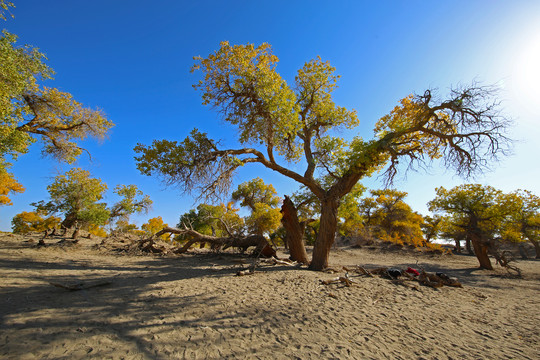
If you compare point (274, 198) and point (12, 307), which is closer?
point (12, 307)

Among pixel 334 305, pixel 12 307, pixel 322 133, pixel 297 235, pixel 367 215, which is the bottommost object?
pixel 334 305

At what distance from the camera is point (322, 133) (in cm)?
1229

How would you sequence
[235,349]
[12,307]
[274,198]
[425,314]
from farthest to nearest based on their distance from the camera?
[274,198] → [425,314] → [12,307] → [235,349]

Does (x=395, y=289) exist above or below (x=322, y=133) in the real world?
below

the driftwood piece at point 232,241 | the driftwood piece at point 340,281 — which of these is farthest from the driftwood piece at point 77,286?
the driftwood piece at point 232,241

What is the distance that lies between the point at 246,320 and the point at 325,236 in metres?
5.88

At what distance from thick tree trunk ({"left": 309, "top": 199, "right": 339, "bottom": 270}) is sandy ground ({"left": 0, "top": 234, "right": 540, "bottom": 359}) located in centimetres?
219

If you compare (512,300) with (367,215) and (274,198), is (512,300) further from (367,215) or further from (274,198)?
(367,215)

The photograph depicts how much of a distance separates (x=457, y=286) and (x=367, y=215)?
23.4 meters

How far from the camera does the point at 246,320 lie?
4008 mm

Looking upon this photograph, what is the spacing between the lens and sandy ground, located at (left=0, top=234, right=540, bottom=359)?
2979 mm

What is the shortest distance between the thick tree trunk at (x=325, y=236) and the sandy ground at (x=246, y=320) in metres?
2.19

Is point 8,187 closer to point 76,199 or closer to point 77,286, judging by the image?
point 76,199

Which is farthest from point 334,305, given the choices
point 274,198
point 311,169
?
point 274,198
